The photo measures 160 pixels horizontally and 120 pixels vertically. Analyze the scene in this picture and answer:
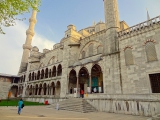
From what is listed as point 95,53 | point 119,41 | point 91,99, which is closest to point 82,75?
point 95,53

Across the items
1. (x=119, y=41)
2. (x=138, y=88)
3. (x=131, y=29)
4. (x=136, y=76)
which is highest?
(x=131, y=29)

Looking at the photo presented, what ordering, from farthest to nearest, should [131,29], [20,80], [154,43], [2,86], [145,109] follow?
[20,80] < [2,86] < [131,29] < [154,43] < [145,109]

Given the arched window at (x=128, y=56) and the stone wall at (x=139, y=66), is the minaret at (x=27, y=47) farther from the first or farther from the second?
the arched window at (x=128, y=56)

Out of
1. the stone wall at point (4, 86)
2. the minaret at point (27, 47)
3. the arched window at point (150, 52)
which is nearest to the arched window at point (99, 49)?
the arched window at point (150, 52)

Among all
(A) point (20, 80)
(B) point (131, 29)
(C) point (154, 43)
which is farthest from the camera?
(A) point (20, 80)

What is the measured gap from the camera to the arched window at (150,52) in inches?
487

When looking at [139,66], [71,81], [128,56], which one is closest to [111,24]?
[128,56]

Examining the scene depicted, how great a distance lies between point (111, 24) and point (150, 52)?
717 cm

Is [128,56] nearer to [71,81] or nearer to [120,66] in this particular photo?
[120,66]

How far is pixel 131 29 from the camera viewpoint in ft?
49.5

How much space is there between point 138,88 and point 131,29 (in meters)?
7.63

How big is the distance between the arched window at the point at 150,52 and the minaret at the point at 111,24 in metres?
3.90

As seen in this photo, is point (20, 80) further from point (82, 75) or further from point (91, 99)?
point (91, 99)

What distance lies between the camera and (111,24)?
17.3 meters
